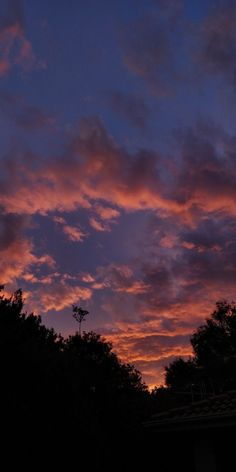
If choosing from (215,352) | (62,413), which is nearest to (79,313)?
(215,352)

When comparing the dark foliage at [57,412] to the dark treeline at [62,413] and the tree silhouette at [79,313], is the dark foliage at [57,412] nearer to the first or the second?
the dark treeline at [62,413]

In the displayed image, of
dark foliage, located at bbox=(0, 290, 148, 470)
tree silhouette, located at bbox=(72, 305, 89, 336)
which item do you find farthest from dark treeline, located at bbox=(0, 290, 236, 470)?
tree silhouette, located at bbox=(72, 305, 89, 336)

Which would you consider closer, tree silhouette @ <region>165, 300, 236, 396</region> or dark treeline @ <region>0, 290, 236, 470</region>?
dark treeline @ <region>0, 290, 236, 470</region>

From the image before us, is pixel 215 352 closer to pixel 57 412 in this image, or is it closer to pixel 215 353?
pixel 215 353

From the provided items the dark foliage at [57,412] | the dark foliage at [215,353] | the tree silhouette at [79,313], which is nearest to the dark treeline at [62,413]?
the dark foliage at [57,412]

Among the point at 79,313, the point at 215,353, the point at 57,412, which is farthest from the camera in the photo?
the point at 215,353

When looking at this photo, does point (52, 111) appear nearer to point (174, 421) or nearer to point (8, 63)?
point (8, 63)

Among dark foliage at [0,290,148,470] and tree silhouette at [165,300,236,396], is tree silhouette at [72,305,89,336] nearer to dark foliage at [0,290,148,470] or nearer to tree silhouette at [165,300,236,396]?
tree silhouette at [165,300,236,396]

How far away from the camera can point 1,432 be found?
9.86 m

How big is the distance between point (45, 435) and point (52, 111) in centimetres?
1410

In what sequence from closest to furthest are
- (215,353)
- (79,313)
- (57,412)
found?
(57,412) < (79,313) < (215,353)

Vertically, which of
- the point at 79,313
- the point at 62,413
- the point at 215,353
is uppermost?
the point at 79,313

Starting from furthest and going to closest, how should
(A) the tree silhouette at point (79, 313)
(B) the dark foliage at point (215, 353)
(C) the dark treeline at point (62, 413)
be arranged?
(B) the dark foliage at point (215, 353) → (A) the tree silhouette at point (79, 313) → (C) the dark treeline at point (62, 413)

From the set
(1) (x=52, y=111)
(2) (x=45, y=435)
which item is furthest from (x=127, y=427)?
(1) (x=52, y=111)
